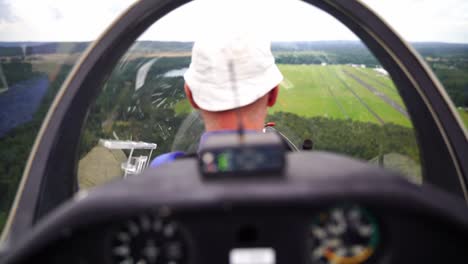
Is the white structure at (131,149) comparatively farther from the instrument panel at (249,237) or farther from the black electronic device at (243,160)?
the black electronic device at (243,160)

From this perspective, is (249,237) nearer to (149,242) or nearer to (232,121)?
(149,242)

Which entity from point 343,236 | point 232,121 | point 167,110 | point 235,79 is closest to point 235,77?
point 235,79

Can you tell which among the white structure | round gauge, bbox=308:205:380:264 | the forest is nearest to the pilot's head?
the forest

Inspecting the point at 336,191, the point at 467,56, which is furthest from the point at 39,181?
the point at 467,56

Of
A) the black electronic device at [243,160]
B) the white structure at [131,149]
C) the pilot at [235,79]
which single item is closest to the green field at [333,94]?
Result: the pilot at [235,79]

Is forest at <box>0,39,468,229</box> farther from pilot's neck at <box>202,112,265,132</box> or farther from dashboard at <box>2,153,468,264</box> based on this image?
dashboard at <box>2,153,468,264</box>

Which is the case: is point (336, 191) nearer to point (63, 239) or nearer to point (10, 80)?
point (63, 239)
